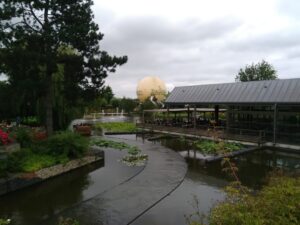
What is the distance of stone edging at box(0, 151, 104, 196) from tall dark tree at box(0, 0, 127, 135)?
117 inches

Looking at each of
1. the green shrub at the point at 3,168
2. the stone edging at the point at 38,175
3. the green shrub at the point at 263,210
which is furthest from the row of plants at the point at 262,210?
the green shrub at the point at 3,168

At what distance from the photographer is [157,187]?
30.4ft

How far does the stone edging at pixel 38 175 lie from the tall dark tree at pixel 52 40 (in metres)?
2.96

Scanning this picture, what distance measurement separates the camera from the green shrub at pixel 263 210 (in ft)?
10.2

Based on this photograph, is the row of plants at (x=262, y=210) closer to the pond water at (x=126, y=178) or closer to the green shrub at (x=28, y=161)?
the pond water at (x=126, y=178)

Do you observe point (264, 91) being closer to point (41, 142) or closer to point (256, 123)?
point (256, 123)

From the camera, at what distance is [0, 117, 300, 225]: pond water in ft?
24.2

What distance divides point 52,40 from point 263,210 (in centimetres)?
1215

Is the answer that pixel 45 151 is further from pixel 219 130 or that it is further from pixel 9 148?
pixel 219 130

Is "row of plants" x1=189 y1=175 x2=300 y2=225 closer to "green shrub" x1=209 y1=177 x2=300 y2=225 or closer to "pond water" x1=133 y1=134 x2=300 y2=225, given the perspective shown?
"green shrub" x1=209 y1=177 x2=300 y2=225

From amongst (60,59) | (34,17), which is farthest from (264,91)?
(34,17)

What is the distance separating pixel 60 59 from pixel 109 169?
595 centimetres

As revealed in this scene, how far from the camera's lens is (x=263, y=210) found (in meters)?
3.40

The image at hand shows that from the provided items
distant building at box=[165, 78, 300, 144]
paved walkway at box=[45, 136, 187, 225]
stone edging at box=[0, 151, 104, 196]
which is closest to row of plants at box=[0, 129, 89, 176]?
stone edging at box=[0, 151, 104, 196]
